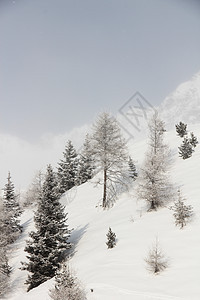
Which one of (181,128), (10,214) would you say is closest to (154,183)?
(10,214)

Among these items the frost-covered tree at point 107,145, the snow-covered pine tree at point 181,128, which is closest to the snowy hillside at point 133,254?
the frost-covered tree at point 107,145

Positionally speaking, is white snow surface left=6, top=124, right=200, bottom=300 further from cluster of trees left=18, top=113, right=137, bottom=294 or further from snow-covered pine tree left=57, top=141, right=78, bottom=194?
snow-covered pine tree left=57, top=141, right=78, bottom=194

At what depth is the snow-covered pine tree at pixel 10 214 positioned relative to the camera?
81.4 feet

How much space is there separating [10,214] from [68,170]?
53.1ft

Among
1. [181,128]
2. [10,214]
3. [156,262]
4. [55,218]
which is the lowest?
[156,262]

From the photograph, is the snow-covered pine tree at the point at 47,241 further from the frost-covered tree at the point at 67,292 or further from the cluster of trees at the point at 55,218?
the frost-covered tree at the point at 67,292

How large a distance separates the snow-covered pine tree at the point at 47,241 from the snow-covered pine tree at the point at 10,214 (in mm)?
10278

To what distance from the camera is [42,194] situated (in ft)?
54.4

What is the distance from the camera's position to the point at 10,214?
84.8ft

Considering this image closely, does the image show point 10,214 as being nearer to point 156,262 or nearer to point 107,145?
point 107,145

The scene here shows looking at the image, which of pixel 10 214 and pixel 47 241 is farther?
pixel 10 214

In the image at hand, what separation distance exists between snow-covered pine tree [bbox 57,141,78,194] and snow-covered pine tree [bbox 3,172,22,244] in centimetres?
1042

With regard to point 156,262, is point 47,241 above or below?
above

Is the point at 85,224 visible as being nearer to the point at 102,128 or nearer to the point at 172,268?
the point at 102,128
